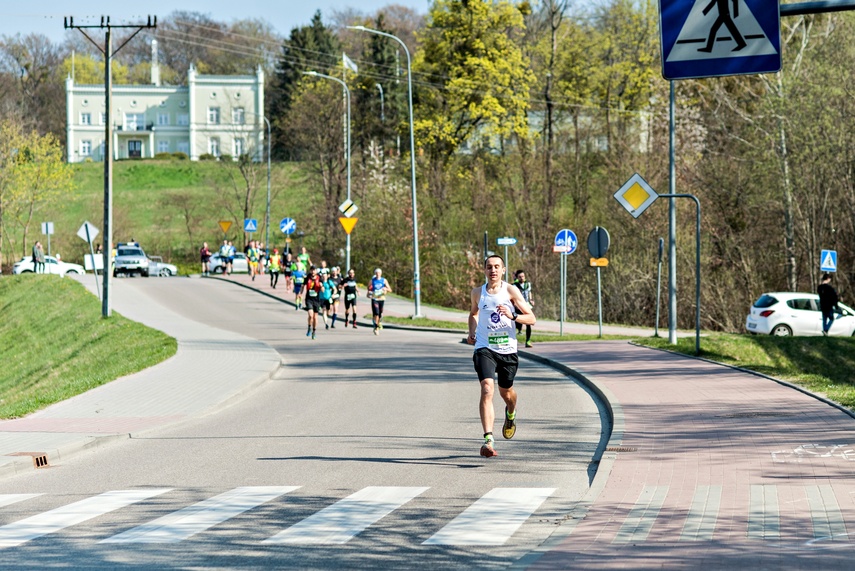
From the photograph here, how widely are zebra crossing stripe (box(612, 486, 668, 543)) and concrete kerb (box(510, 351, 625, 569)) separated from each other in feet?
1.13

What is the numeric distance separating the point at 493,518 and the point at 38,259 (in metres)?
53.9

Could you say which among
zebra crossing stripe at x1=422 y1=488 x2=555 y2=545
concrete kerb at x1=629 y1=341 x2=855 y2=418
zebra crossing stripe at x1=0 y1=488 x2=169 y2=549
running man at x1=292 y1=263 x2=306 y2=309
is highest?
running man at x1=292 y1=263 x2=306 y2=309

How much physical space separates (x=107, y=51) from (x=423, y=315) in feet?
45.8

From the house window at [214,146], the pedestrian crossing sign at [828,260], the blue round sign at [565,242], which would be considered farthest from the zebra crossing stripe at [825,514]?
the house window at [214,146]

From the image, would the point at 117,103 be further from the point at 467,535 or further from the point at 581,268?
the point at 467,535

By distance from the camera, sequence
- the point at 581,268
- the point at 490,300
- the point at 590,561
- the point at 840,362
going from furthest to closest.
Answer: the point at 581,268 < the point at 840,362 < the point at 490,300 < the point at 590,561

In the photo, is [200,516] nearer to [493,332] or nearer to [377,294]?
[493,332]

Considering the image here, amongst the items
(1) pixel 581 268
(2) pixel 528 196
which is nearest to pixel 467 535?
(1) pixel 581 268

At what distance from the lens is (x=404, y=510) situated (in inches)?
353

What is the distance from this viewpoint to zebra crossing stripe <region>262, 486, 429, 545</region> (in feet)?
26.0

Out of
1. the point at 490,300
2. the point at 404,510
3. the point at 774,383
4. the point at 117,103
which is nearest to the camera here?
the point at 404,510

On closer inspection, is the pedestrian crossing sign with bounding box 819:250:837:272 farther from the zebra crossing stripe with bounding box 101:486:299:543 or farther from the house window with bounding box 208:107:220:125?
the house window with bounding box 208:107:220:125

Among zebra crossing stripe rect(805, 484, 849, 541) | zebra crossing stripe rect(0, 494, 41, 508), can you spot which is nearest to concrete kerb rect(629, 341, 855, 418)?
zebra crossing stripe rect(805, 484, 849, 541)

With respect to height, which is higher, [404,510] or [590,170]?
[590,170]
